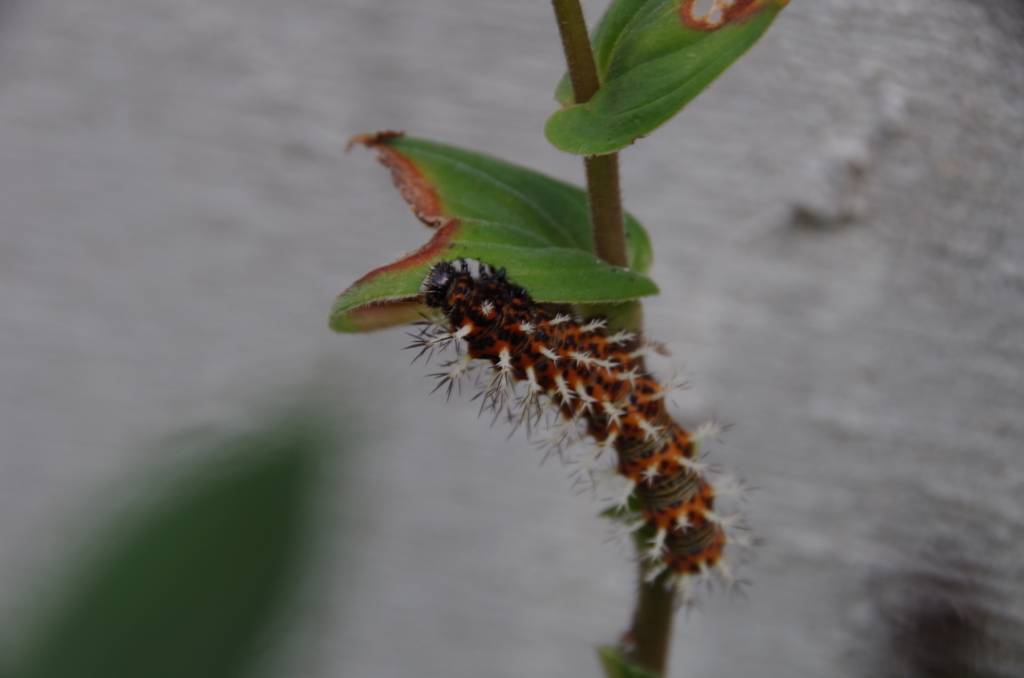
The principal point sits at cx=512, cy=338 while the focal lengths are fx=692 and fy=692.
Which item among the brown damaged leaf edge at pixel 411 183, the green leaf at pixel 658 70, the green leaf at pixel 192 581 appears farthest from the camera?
the green leaf at pixel 192 581

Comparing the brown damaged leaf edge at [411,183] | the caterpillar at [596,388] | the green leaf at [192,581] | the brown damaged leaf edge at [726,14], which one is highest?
the brown damaged leaf edge at [726,14]

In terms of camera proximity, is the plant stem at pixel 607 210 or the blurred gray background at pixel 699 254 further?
the blurred gray background at pixel 699 254

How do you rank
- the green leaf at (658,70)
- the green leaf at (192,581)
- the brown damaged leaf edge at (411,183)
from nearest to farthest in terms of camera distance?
the green leaf at (658,70) → the brown damaged leaf edge at (411,183) → the green leaf at (192,581)

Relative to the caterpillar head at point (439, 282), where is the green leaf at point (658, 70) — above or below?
above

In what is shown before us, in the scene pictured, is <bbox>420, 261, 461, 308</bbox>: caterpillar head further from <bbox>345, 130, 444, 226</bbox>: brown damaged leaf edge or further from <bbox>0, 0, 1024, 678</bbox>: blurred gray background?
<bbox>0, 0, 1024, 678</bbox>: blurred gray background

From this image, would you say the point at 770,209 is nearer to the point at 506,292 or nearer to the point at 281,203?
the point at 506,292

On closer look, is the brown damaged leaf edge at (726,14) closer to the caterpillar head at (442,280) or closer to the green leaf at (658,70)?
the green leaf at (658,70)

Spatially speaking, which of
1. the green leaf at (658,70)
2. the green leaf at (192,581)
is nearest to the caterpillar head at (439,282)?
the green leaf at (658,70)

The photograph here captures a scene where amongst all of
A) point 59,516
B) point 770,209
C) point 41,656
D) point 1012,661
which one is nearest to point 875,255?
point 770,209
